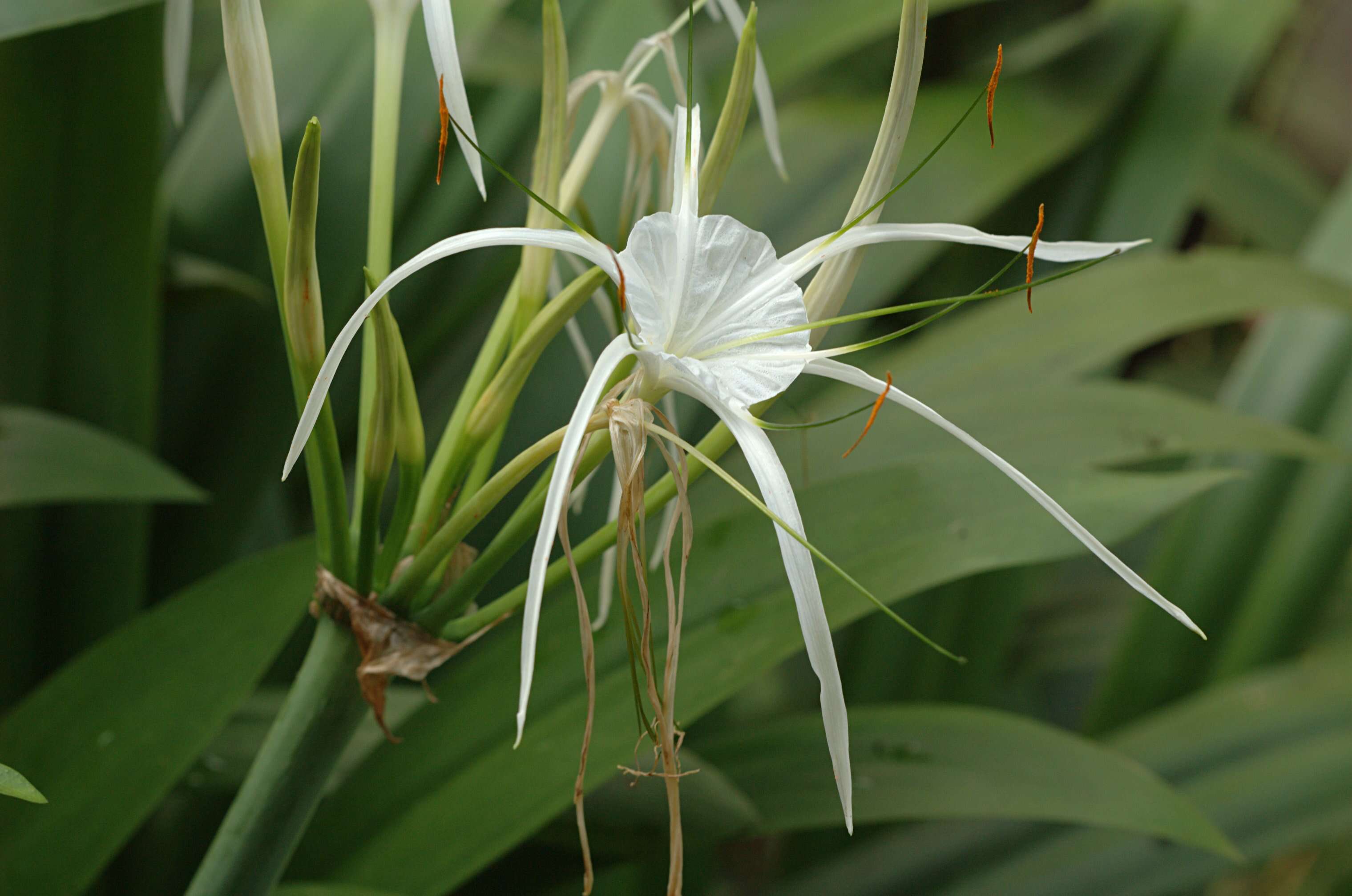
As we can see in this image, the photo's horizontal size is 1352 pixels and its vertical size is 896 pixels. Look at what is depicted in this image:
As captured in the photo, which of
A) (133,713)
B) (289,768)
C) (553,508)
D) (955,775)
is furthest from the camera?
(955,775)

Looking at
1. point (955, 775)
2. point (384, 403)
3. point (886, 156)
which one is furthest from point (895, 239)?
point (955, 775)

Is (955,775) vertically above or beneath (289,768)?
beneath

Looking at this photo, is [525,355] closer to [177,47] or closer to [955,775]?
[177,47]

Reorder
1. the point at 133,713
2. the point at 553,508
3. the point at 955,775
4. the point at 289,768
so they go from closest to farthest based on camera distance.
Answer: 1. the point at 553,508
2. the point at 289,768
3. the point at 133,713
4. the point at 955,775

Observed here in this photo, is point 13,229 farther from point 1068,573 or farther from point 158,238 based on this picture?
point 1068,573

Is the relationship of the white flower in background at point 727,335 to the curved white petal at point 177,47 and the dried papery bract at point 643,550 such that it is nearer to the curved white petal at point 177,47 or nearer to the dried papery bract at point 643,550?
the dried papery bract at point 643,550

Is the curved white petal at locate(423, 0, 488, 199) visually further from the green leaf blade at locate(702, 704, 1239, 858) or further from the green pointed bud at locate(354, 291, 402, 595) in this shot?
the green leaf blade at locate(702, 704, 1239, 858)

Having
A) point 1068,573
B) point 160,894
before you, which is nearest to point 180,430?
point 160,894

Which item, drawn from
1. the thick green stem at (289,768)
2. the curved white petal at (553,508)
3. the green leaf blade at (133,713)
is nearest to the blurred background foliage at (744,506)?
the green leaf blade at (133,713)
